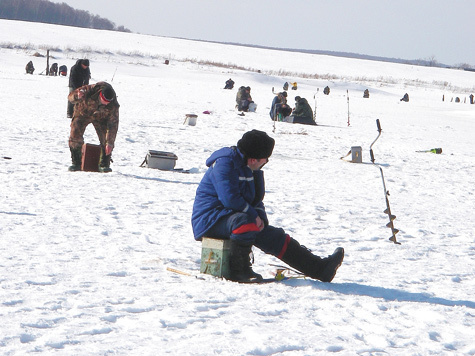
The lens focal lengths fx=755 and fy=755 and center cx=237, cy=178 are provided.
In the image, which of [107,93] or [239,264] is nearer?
[239,264]

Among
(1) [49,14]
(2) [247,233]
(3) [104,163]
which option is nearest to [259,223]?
(2) [247,233]

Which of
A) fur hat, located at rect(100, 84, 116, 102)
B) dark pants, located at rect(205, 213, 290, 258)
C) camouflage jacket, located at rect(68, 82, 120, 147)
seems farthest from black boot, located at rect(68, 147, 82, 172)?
dark pants, located at rect(205, 213, 290, 258)

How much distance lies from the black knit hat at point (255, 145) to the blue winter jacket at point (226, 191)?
0.24 feet

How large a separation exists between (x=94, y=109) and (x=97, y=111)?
1.7 inches

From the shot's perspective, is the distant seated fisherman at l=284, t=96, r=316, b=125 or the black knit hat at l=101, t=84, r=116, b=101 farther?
the distant seated fisherman at l=284, t=96, r=316, b=125

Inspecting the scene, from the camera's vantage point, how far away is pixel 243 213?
4.76 m

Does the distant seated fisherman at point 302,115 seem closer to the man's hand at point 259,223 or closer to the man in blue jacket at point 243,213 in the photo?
the man in blue jacket at point 243,213

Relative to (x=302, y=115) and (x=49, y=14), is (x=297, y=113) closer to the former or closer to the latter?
(x=302, y=115)

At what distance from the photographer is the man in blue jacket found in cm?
473

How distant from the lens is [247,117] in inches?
A: 821

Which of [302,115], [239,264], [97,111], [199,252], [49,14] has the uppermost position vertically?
[49,14]

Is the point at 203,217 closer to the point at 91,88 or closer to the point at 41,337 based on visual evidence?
the point at 41,337

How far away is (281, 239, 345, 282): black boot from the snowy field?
3.3 inches

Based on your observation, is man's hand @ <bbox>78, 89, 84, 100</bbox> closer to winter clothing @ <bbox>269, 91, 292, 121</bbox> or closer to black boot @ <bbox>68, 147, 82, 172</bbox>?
black boot @ <bbox>68, 147, 82, 172</bbox>
